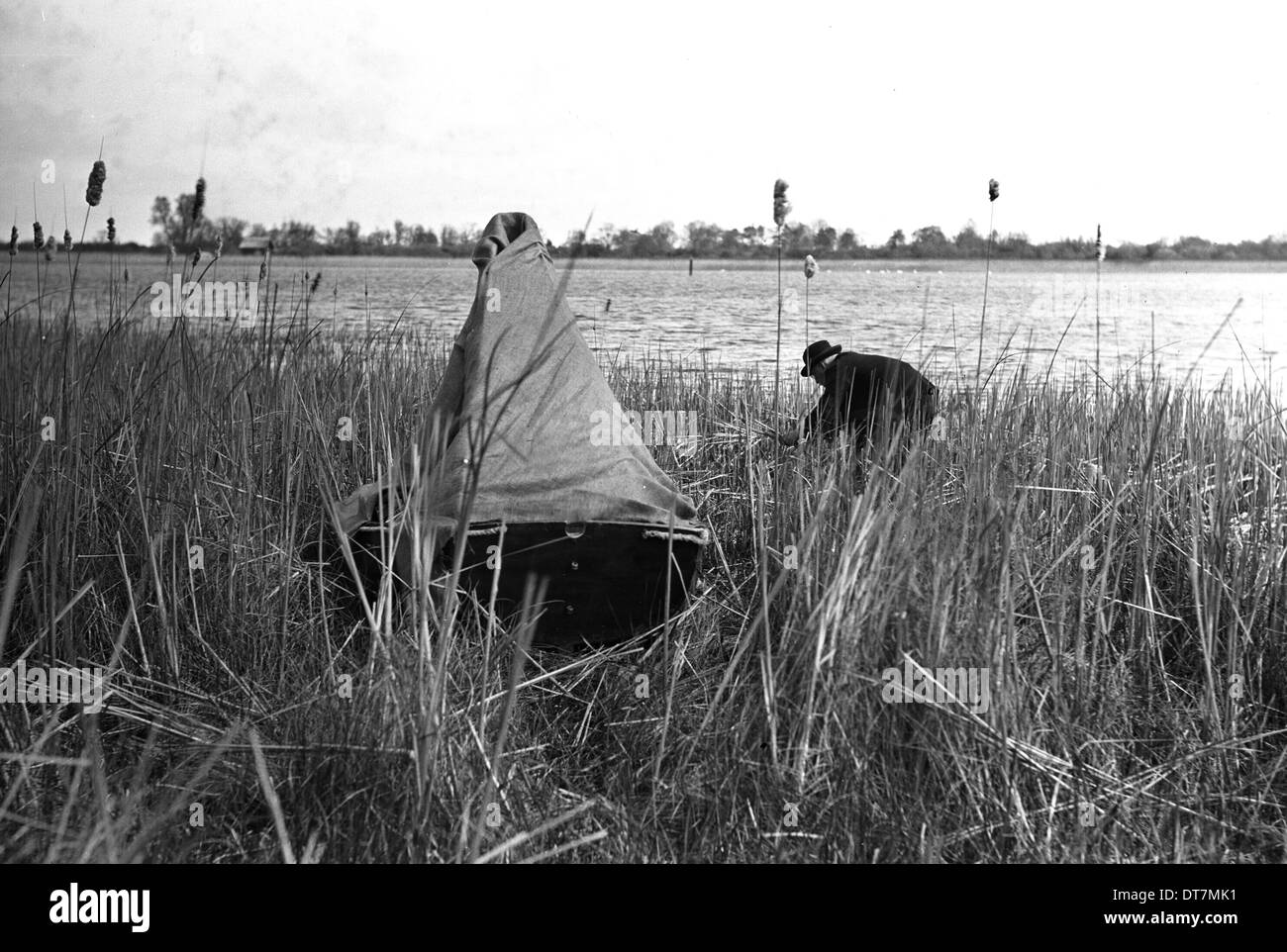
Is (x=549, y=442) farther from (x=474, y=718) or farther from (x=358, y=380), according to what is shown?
(x=358, y=380)

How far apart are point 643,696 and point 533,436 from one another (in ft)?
2.26

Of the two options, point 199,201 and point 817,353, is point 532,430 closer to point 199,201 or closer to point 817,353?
point 199,201

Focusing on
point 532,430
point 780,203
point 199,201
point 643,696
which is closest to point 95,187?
point 199,201

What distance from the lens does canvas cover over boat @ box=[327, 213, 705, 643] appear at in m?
2.60

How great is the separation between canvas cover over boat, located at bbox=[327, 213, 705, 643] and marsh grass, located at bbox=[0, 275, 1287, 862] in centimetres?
24

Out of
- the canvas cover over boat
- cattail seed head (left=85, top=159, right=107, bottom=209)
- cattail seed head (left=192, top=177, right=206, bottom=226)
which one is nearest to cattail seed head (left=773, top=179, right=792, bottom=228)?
the canvas cover over boat

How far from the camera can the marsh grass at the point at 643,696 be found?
1872mm

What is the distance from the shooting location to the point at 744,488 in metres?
3.90

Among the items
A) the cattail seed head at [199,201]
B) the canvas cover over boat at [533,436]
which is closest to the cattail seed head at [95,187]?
the cattail seed head at [199,201]

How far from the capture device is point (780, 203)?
4.59 m

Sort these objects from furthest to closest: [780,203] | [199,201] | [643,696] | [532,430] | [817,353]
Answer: [817,353] → [780,203] → [199,201] → [532,430] → [643,696]

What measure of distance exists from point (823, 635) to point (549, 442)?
3.49 feet
